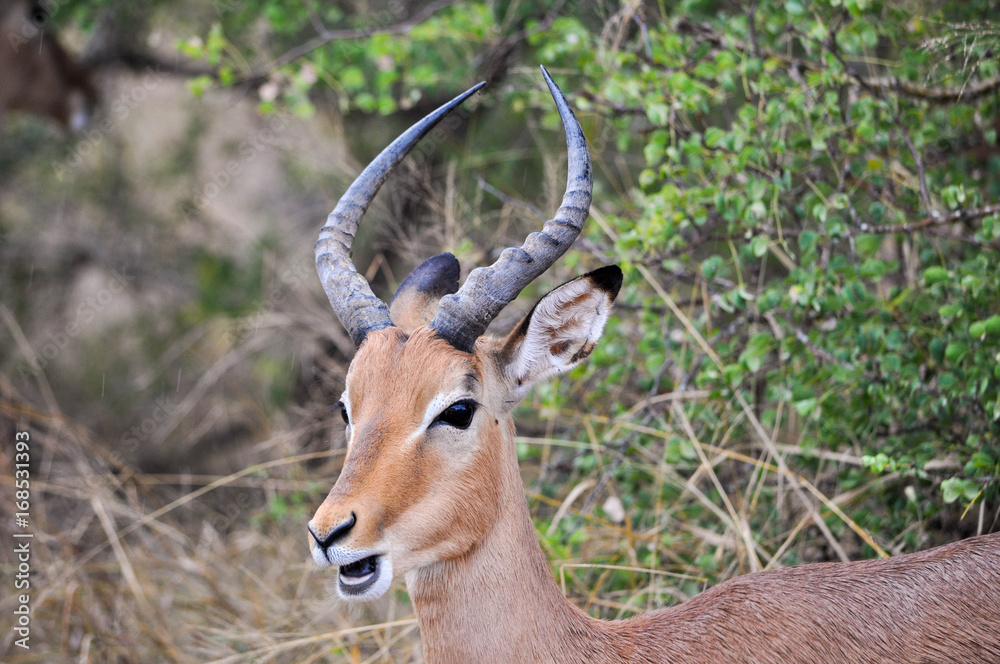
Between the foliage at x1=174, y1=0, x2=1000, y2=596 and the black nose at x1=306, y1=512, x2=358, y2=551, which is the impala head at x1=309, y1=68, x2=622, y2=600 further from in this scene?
the foliage at x1=174, y1=0, x2=1000, y2=596

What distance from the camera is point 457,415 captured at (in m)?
3.32

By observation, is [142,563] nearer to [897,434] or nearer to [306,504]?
[306,504]

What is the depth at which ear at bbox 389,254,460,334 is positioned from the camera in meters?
3.94

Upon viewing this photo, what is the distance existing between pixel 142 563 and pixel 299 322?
2.46 metres

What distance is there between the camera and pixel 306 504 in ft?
21.5

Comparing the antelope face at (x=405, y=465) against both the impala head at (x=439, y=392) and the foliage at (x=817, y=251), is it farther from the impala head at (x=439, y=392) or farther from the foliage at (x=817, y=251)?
the foliage at (x=817, y=251)

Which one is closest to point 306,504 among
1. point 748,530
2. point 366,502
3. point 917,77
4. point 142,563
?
point 142,563

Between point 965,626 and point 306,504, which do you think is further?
point 306,504

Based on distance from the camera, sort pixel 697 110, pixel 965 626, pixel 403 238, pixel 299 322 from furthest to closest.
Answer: pixel 299 322 → pixel 403 238 → pixel 697 110 → pixel 965 626

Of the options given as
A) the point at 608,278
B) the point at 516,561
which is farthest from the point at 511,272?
the point at 516,561

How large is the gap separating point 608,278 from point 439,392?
0.80 m

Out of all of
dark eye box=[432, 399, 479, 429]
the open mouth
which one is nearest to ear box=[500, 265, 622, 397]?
dark eye box=[432, 399, 479, 429]

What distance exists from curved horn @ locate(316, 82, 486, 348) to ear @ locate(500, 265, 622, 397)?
22.4 inches

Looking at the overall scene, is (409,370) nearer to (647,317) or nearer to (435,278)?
(435,278)
